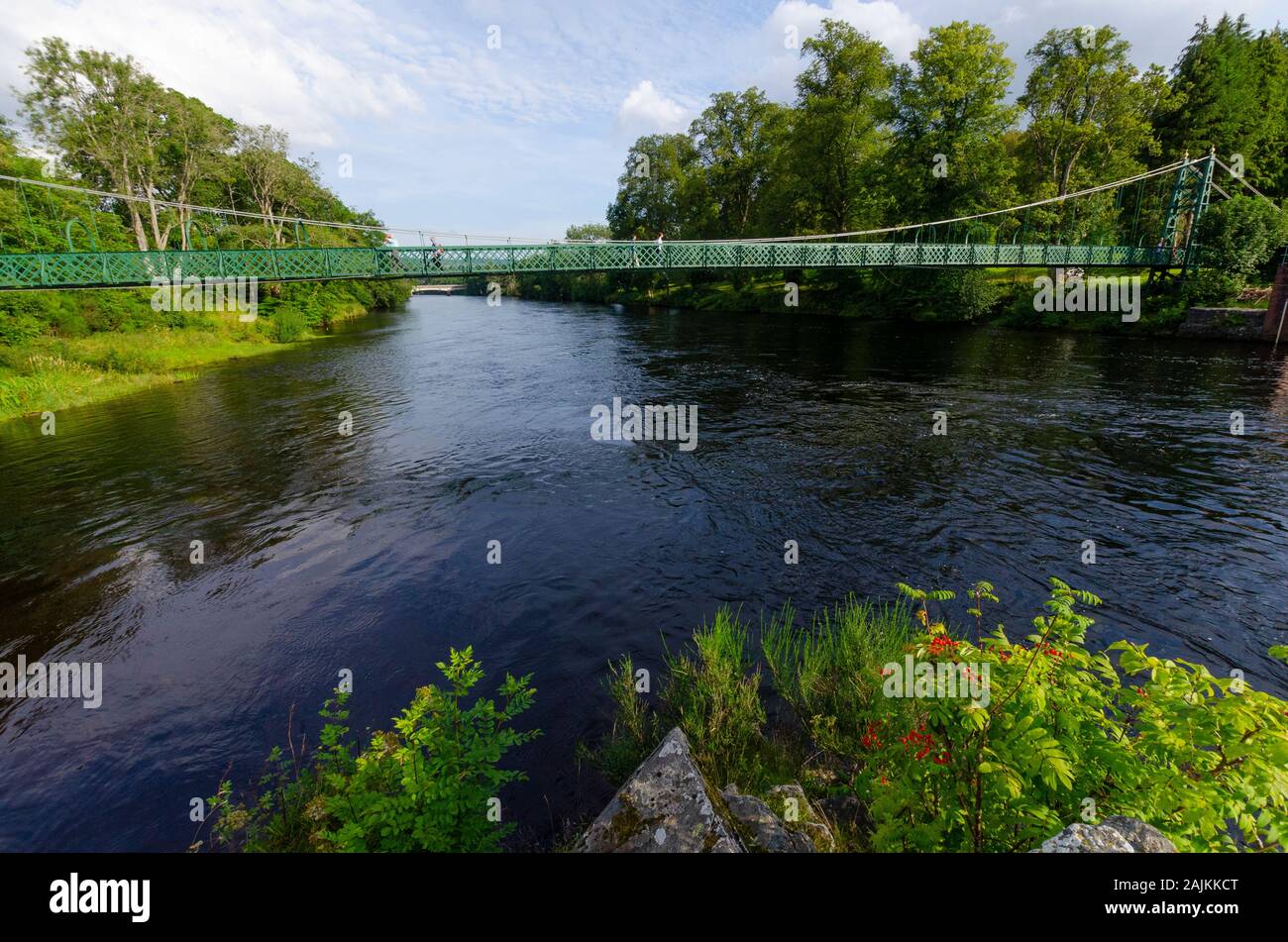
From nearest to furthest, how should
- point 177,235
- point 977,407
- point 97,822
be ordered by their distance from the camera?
1. point 97,822
2. point 977,407
3. point 177,235

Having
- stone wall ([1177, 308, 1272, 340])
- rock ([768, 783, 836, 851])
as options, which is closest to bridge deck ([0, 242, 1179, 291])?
stone wall ([1177, 308, 1272, 340])

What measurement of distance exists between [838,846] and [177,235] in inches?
2585

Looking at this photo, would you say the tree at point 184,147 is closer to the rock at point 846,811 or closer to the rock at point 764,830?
the rock at point 764,830

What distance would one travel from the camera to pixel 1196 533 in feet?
35.2

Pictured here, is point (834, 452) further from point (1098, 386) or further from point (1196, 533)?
point (1098, 386)

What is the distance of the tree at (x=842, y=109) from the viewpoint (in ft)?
161

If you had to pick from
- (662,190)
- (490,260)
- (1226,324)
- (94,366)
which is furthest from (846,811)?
(662,190)

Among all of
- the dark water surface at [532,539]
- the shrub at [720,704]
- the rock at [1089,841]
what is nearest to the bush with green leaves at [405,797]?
the dark water surface at [532,539]

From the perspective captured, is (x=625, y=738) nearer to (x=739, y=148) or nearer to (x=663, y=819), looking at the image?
(x=663, y=819)

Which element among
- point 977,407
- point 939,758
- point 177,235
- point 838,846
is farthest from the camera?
point 177,235

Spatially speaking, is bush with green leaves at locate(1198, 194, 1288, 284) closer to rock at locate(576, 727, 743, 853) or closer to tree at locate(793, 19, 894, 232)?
tree at locate(793, 19, 894, 232)
